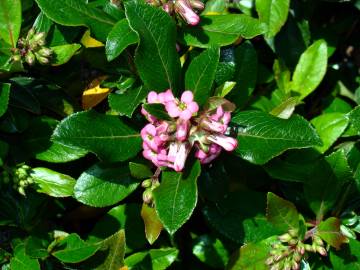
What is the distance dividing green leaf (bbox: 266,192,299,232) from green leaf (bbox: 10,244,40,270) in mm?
904

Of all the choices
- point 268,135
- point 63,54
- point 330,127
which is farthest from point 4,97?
point 330,127

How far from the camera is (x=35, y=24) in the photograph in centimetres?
253

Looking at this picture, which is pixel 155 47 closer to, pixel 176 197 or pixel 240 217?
pixel 176 197

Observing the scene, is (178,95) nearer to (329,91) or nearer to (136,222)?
(136,222)

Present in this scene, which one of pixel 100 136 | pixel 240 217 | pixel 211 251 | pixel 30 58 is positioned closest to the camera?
pixel 100 136

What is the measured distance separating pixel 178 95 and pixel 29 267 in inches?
33.7

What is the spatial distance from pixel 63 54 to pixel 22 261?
2.64 feet

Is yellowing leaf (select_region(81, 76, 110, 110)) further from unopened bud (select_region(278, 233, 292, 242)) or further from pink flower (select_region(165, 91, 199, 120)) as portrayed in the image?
unopened bud (select_region(278, 233, 292, 242))

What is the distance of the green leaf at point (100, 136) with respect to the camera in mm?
2125

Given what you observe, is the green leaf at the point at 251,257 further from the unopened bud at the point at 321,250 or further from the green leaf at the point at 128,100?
the green leaf at the point at 128,100

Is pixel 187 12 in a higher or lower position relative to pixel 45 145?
higher

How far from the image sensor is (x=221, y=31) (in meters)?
2.40

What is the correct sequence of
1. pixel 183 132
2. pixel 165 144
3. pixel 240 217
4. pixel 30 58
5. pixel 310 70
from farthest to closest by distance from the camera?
1. pixel 310 70
2. pixel 240 217
3. pixel 30 58
4. pixel 165 144
5. pixel 183 132

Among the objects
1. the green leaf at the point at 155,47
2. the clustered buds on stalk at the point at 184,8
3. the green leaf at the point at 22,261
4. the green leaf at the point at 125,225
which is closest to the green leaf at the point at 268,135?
the green leaf at the point at 155,47
